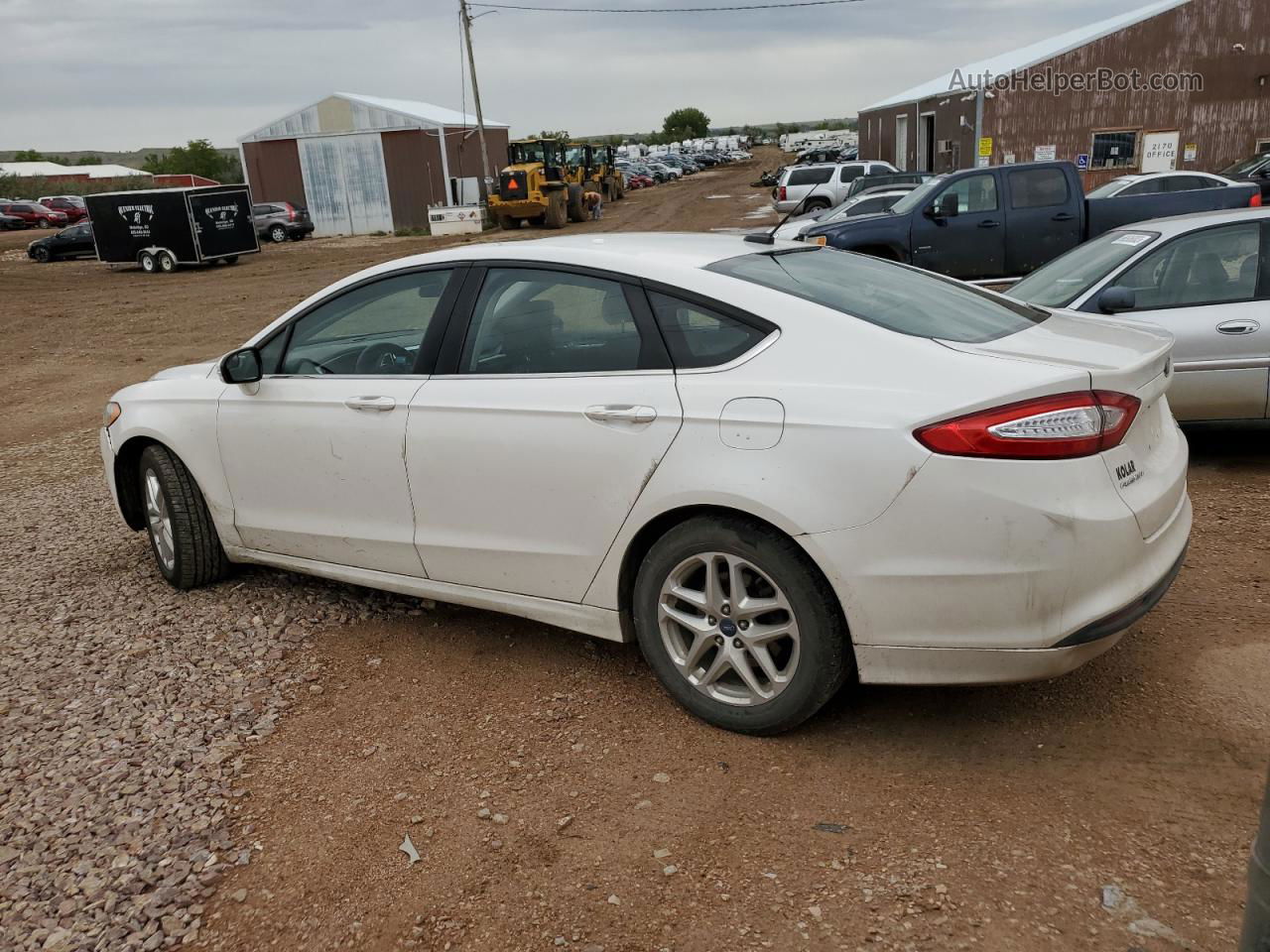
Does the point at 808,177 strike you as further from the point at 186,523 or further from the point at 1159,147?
the point at 186,523

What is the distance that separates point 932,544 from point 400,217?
41927 mm

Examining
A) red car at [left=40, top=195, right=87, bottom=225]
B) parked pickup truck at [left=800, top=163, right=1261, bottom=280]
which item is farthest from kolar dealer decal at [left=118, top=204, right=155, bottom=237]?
red car at [left=40, top=195, right=87, bottom=225]

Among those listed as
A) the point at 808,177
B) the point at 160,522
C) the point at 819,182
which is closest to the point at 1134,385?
the point at 160,522

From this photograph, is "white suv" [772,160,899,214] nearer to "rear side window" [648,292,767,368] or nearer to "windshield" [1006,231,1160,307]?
"windshield" [1006,231,1160,307]

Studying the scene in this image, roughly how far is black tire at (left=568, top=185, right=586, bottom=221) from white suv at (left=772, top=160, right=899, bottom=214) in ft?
29.7

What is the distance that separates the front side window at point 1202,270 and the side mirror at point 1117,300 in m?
0.26

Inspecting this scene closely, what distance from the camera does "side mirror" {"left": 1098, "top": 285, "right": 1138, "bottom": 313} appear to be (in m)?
5.71

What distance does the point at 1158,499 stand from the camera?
305cm

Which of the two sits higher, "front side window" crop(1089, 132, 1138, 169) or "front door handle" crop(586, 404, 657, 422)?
"front side window" crop(1089, 132, 1138, 169)

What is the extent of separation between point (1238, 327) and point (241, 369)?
5.10 metres

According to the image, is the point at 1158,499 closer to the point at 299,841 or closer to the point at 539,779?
the point at 539,779

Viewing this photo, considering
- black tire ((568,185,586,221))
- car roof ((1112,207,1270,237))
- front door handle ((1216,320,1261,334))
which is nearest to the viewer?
front door handle ((1216,320,1261,334))

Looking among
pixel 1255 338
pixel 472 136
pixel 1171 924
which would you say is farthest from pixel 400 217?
pixel 1171 924

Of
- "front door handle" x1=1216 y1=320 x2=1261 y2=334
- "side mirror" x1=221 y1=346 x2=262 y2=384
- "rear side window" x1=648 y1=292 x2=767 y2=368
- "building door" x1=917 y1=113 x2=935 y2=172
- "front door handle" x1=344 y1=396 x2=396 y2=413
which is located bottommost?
"front door handle" x1=1216 y1=320 x2=1261 y2=334
